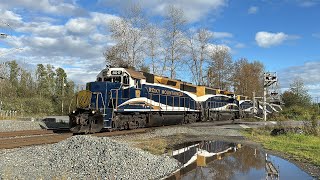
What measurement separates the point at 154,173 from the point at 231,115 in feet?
105

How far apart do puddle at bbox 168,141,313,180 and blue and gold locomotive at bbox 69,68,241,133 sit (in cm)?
552

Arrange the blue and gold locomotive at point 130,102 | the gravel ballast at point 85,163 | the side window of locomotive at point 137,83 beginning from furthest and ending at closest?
1. the side window of locomotive at point 137,83
2. the blue and gold locomotive at point 130,102
3. the gravel ballast at point 85,163

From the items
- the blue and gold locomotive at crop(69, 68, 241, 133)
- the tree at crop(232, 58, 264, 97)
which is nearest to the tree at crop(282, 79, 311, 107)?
the tree at crop(232, 58, 264, 97)

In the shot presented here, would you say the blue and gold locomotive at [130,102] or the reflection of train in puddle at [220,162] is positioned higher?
the blue and gold locomotive at [130,102]

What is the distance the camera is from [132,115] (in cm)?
2030

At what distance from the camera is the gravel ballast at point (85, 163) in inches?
313

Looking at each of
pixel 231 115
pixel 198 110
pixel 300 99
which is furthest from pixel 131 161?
pixel 300 99

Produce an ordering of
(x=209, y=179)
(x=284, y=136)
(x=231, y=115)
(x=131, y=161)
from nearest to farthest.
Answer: (x=209, y=179)
(x=131, y=161)
(x=284, y=136)
(x=231, y=115)

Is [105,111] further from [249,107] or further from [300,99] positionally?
[300,99]

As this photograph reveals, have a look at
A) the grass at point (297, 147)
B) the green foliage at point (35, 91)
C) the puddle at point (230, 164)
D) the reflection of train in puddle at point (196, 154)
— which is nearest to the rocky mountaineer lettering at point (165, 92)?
the grass at point (297, 147)

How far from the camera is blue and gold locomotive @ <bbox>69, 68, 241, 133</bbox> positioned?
1798 centimetres

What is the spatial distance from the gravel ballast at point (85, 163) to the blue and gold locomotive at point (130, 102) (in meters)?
7.00

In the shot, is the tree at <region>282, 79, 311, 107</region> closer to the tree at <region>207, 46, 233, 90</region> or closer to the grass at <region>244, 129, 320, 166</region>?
the tree at <region>207, 46, 233, 90</region>

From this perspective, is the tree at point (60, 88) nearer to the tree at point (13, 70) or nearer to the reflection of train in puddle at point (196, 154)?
the tree at point (13, 70)
